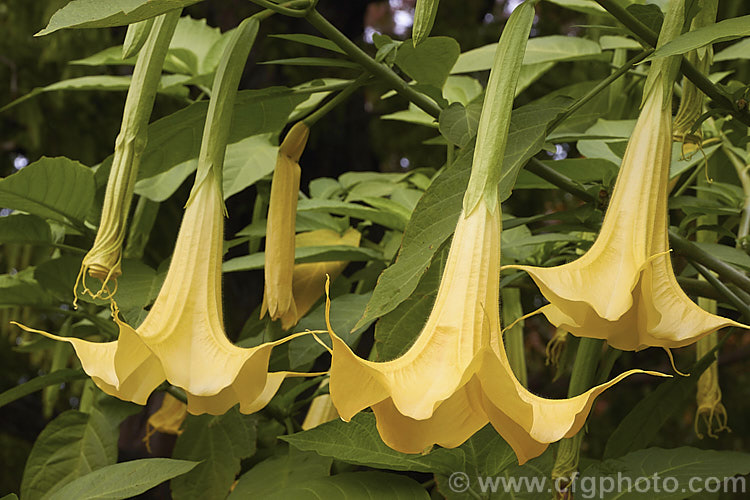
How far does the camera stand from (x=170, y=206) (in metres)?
1.35

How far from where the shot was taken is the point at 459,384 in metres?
0.32

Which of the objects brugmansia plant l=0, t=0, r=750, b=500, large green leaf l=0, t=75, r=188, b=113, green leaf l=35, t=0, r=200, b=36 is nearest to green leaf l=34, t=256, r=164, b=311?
brugmansia plant l=0, t=0, r=750, b=500

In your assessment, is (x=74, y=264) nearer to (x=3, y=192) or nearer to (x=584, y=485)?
(x=3, y=192)

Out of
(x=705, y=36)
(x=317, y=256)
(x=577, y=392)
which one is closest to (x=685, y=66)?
(x=705, y=36)

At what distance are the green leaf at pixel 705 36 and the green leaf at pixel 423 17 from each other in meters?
0.13

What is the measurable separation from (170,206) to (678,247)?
1012 millimetres

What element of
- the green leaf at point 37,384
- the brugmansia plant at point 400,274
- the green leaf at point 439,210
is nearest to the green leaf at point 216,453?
the brugmansia plant at point 400,274

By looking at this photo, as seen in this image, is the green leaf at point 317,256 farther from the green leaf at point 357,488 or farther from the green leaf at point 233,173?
the green leaf at point 357,488

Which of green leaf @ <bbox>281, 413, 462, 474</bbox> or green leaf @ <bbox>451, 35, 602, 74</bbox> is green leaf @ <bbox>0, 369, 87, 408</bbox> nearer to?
green leaf @ <bbox>281, 413, 462, 474</bbox>

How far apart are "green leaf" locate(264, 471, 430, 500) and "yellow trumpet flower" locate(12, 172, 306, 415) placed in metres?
0.15

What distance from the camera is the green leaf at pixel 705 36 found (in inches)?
14.9

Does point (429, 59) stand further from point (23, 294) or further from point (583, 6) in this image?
point (23, 294)
